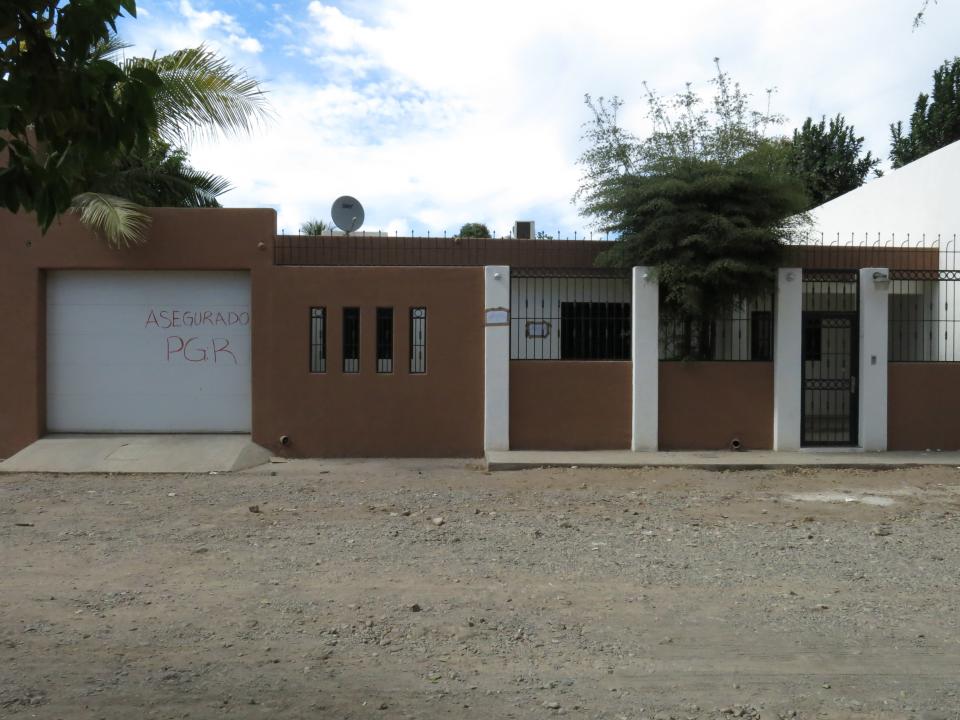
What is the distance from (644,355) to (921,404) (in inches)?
173

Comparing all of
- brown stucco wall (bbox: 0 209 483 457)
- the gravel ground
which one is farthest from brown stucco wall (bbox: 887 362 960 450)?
brown stucco wall (bbox: 0 209 483 457)

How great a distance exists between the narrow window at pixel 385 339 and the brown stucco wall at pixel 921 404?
24.9 feet

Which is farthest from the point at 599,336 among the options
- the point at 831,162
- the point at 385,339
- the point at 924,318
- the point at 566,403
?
the point at 831,162

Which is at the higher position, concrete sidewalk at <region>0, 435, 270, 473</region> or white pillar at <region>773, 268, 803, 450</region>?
white pillar at <region>773, 268, 803, 450</region>

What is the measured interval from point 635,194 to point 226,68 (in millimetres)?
6189

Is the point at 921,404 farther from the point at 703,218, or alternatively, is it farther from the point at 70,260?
the point at 70,260

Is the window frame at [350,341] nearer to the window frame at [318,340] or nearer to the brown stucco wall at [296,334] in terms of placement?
the brown stucco wall at [296,334]

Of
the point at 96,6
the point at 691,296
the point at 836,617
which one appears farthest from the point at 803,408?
the point at 96,6

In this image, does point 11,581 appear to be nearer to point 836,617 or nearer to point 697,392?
point 836,617

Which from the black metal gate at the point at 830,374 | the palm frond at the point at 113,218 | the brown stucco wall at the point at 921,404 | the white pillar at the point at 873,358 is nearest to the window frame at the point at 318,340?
the palm frond at the point at 113,218

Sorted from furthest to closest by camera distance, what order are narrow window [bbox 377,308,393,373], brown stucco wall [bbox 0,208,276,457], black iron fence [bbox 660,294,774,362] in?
black iron fence [bbox 660,294,774,362] → narrow window [bbox 377,308,393,373] → brown stucco wall [bbox 0,208,276,457]

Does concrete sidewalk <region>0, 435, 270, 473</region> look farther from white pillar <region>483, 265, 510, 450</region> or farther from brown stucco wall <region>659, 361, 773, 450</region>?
brown stucco wall <region>659, 361, 773, 450</region>

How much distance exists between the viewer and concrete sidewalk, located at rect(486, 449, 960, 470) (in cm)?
1137

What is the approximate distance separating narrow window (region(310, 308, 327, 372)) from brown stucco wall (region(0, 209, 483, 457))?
114mm
